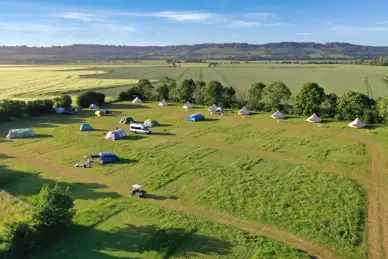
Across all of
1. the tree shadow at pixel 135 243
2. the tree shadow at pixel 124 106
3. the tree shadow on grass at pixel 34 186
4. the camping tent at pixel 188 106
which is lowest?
the tree shadow at pixel 135 243

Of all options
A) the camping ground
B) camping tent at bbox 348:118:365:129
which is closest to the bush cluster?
the camping ground

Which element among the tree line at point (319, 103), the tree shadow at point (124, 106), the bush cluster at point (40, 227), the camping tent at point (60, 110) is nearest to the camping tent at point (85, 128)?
the camping tent at point (60, 110)

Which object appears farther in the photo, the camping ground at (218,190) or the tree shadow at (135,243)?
the camping ground at (218,190)

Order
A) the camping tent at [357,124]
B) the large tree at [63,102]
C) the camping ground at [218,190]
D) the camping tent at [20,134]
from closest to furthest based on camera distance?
1. the camping ground at [218,190]
2. the camping tent at [20,134]
3. the camping tent at [357,124]
4. the large tree at [63,102]

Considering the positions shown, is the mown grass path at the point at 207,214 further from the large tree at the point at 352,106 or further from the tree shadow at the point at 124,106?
the large tree at the point at 352,106

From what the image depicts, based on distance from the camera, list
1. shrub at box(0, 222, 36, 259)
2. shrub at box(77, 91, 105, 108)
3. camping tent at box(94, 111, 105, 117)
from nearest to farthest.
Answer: shrub at box(0, 222, 36, 259), camping tent at box(94, 111, 105, 117), shrub at box(77, 91, 105, 108)

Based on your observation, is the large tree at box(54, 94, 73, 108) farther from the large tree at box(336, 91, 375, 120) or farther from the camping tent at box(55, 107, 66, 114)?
the large tree at box(336, 91, 375, 120)

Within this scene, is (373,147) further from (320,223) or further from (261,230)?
(261,230)

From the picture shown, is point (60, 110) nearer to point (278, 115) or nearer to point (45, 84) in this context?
point (278, 115)
